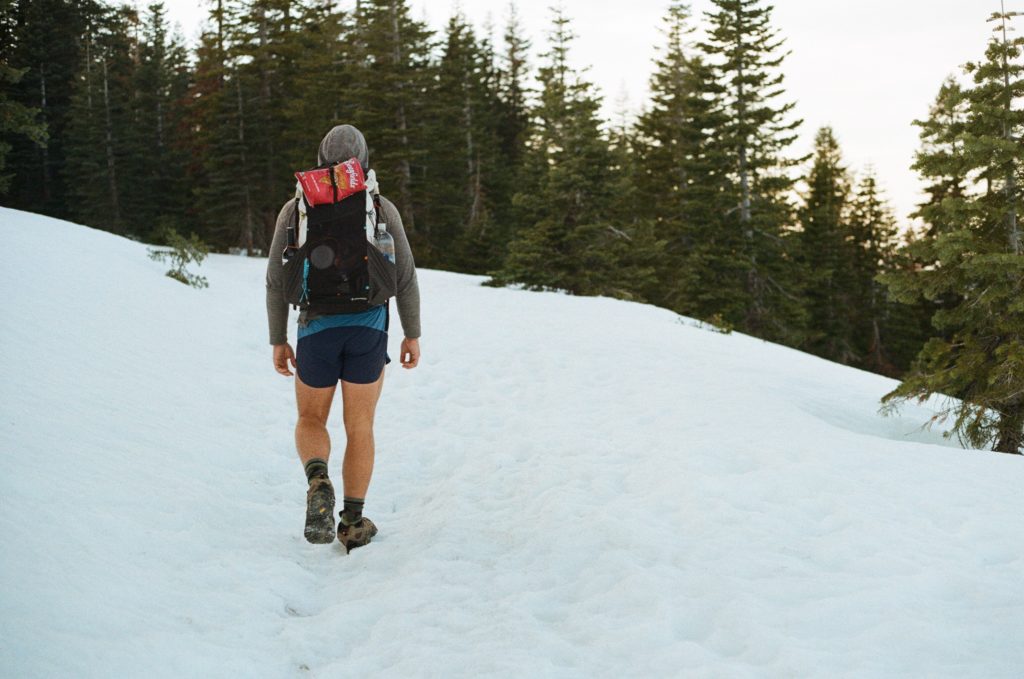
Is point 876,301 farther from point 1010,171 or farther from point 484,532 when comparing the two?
point 484,532

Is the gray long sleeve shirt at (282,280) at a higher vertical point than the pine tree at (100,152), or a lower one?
lower

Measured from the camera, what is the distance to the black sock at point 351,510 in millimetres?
4464

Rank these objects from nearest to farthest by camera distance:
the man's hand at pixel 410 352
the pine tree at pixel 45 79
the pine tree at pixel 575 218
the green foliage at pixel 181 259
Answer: the man's hand at pixel 410 352 → the green foliage at pixel 181 259 → the pine tree at pixel 575 218 → the pine tree at pixel 45 79

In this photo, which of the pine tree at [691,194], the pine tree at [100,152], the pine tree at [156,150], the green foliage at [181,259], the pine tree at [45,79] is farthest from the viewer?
the pine tree at [45,79]

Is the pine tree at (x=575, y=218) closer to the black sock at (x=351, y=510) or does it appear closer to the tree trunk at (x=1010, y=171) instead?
the tree trunk at (x=1010, y=171)

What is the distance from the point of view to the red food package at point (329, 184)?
13.2 feet

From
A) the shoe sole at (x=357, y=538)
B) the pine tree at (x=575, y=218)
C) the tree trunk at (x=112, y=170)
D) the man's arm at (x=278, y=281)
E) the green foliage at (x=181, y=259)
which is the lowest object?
the shoe sole at (x=357, y=538)

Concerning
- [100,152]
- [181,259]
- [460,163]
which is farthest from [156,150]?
[181,259]

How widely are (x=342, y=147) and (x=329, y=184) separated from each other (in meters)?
0.33

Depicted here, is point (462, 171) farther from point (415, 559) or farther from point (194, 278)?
point (415, 559)

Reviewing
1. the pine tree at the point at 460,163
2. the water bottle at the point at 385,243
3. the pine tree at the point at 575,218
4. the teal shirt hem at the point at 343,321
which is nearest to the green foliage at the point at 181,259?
the pine tree at the point at 575,218

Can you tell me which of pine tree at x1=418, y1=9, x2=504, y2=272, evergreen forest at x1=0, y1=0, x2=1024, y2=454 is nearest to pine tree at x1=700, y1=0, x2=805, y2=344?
evergreen forest at x1=0, y1=0, x2=1024, y2=454

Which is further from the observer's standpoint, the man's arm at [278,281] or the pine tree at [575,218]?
the pine tree at [575,218]

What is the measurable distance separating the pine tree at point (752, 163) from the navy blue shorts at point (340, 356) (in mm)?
23964
